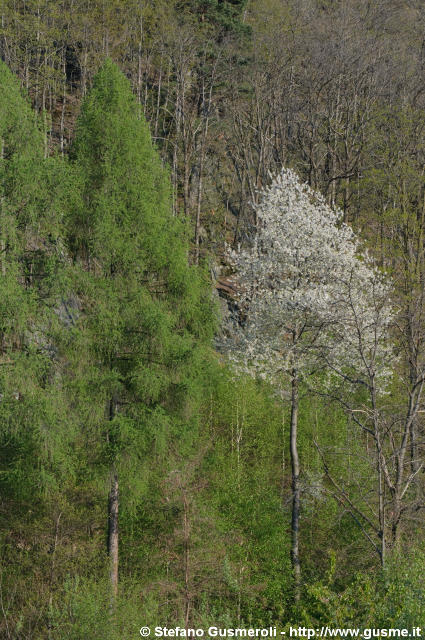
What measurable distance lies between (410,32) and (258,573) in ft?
94.9

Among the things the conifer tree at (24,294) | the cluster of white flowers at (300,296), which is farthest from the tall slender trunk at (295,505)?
the conifer tree at (24,294)

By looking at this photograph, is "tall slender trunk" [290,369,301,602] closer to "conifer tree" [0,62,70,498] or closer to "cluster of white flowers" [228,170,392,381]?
"cluster of white flowers" [228,170,392,381]

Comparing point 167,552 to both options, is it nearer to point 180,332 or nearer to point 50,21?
point 180,332

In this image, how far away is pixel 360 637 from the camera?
727 centimetres

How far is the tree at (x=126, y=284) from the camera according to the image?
45.1 feet

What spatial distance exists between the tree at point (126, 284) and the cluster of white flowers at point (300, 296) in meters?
3.35

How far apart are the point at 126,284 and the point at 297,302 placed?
5291 mm

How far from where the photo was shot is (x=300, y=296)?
669 inches

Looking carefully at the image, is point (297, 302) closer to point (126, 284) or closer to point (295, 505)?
point (126, 284)

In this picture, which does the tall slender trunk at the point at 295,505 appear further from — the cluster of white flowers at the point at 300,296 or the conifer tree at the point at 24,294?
the conifer tree at the point at 24,294

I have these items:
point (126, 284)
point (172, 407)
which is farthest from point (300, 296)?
point (126, 284)

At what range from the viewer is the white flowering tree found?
16688mm

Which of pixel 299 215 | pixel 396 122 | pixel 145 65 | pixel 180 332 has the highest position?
pixel 145 65

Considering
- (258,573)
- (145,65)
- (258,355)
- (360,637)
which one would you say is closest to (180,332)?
(258,355)
